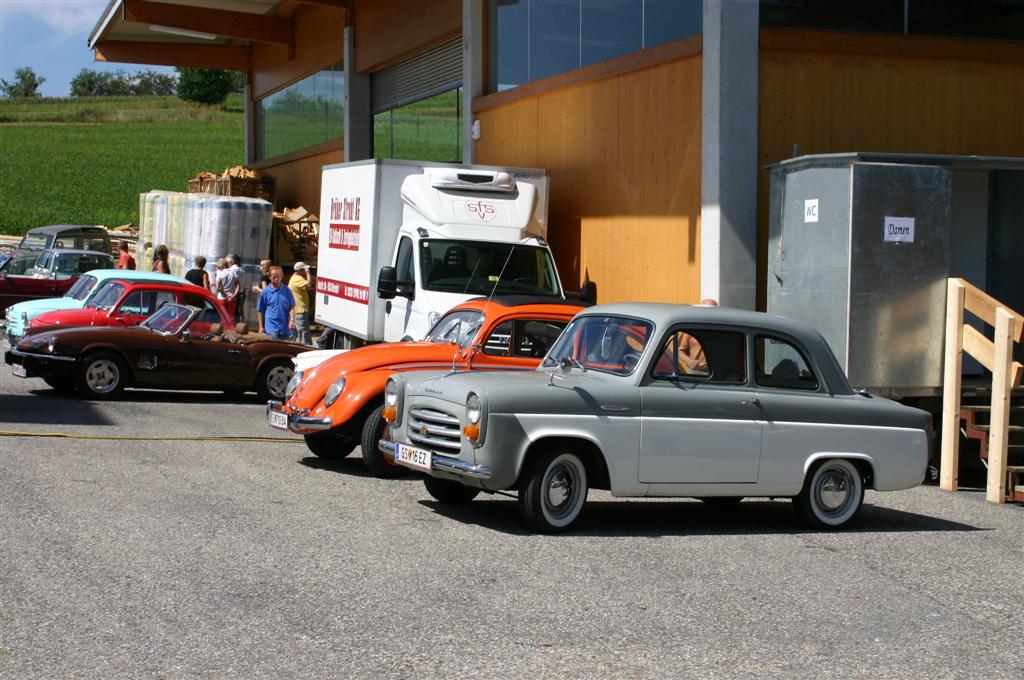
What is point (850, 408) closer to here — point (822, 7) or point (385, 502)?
point (385, 502)

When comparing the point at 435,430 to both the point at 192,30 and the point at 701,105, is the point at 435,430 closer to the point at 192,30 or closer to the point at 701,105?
the point at 701,105

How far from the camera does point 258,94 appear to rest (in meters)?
39.6

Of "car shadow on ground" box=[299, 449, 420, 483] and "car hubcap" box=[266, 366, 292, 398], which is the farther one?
"car hubcap" box=[266, 366, 292, 398]

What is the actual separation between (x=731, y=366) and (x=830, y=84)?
272 inches

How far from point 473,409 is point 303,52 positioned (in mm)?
27117

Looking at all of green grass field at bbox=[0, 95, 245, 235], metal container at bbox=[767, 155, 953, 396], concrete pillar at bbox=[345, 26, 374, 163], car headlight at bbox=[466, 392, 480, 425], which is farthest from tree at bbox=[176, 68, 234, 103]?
car headlight at bbox=[466, 392, 480, 425]

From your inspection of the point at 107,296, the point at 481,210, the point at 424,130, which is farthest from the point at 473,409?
the point at 424,130

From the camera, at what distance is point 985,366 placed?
37.8ft

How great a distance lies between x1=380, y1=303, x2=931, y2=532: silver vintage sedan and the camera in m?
8.48

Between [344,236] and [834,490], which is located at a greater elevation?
[344,236]

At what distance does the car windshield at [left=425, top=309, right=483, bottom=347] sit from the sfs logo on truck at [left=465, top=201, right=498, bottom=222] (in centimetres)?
425

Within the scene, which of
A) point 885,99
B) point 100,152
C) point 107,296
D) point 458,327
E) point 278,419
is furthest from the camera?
point 100,152

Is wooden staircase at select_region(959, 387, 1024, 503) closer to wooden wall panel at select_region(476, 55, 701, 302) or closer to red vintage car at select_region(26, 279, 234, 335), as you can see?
wooden wall panel at select_region(476, 55, 701, 302)

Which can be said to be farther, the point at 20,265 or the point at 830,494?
the point at 20,265
